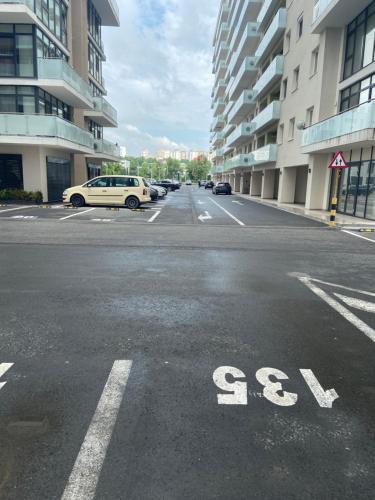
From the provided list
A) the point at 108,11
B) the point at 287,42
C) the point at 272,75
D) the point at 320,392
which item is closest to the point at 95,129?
the point at 108,11

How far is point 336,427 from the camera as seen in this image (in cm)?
292

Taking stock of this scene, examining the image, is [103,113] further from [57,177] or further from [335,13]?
[335,13]

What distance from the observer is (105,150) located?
3725 centimetres

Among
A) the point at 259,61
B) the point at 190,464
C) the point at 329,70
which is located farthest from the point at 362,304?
the point at 259,61

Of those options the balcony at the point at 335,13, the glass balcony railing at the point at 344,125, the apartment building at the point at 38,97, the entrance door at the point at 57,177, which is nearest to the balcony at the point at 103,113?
the apartment building at the point at 38,97

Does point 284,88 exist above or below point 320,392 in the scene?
above

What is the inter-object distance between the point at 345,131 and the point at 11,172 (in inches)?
759

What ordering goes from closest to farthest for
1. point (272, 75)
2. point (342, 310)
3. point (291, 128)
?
point (342, 310) → point (291, 128) → point (272, 75)

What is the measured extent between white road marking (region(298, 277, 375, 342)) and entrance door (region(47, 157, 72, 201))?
21.8m

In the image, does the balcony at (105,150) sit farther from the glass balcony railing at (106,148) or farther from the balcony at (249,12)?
the balcony at (249,12)

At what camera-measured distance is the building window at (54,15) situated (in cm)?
2305

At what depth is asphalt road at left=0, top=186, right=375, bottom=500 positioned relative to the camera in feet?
7.89

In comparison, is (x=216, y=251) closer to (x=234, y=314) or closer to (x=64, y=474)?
(x=234, y=314)

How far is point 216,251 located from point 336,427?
7.24 meters
